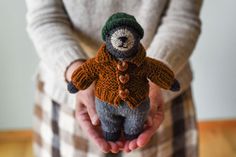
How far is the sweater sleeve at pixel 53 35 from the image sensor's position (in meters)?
0.64

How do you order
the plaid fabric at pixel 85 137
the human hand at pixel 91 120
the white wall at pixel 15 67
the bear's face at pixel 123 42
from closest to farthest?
1. the bear's face at pixel 123 42
2. the human hand at pixel 91 120
3. the plaid fabric at pixel 85 137
4. the white wall at pixel 15 67

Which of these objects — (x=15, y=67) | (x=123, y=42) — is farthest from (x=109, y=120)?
(x=15, y=67)

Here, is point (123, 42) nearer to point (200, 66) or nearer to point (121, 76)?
point (121, 76)

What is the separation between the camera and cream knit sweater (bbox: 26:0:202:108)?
0.66 meters

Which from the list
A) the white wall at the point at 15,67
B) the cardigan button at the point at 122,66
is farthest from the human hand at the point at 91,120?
the white wall at the point at 15,67

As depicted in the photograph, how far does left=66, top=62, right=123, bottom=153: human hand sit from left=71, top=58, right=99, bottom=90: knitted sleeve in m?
0.08

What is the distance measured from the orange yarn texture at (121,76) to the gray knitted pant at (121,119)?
1 cm

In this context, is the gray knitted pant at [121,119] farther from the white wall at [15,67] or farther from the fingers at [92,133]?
the white wall at [15,67]

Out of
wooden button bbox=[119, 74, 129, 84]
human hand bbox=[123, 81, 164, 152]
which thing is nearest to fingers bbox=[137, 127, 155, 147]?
human hand bbox=[123, 81, 164, 152]

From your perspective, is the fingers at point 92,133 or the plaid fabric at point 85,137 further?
the plaid fabric at point 85,137

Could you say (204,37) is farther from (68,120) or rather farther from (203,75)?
(68,120)

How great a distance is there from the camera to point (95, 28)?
27.4 inches

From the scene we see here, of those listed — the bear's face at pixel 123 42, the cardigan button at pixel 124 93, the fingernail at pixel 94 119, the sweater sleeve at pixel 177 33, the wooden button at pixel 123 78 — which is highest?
the bear's face at pixel 123 42

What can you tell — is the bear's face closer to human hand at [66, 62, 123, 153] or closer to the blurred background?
human hand at [66, 62, 123, 153]
